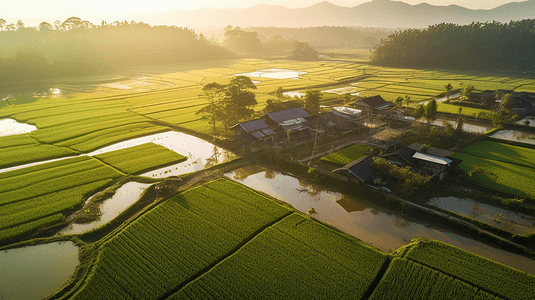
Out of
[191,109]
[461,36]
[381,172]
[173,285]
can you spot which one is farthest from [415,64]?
[173,285]

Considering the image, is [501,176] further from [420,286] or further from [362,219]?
[420,286]

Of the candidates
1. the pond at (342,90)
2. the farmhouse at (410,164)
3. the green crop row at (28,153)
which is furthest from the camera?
the pond at (342,90)

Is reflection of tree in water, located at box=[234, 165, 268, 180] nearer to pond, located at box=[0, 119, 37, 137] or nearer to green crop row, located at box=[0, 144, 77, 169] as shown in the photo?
green crop row, located at box=[0, 144, 77, 169]

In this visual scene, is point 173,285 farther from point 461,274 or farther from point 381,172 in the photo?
point 381,172

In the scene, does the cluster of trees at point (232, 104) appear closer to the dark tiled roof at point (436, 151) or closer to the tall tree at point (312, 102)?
the tall tree at point (312, 102)

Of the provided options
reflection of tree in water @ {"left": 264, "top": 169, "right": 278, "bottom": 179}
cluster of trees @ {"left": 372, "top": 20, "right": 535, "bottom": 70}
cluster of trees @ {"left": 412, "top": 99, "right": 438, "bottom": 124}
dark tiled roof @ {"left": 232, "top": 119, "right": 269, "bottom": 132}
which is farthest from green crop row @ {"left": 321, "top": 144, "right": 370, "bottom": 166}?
cluster of trees @ {"left": 372, "top": 20, "right": 535, "bottom": 70}

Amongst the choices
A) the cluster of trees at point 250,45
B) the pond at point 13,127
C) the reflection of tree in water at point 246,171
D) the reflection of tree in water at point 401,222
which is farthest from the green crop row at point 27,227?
the cluster of trees at point 250,45
